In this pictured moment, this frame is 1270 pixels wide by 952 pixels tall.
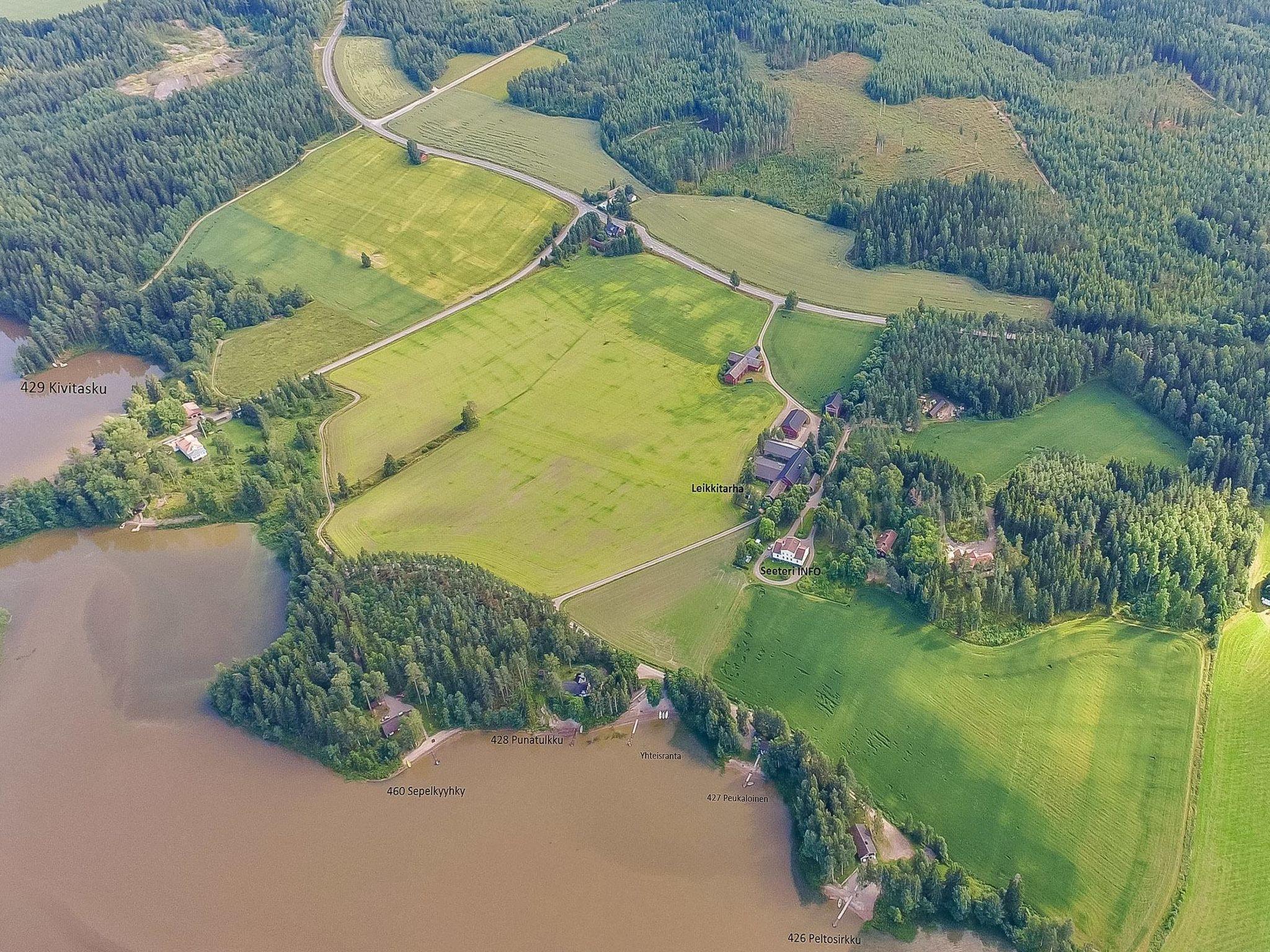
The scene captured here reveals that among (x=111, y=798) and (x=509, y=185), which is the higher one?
(x=509, y=185)

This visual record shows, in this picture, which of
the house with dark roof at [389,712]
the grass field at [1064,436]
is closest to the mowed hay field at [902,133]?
the grass field at [1064,436]

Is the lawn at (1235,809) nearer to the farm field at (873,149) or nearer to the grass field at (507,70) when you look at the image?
the farm field at (873,149)

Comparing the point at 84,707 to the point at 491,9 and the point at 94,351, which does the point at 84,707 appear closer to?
the point at 94,351

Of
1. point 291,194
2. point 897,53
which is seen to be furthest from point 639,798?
point 897,53

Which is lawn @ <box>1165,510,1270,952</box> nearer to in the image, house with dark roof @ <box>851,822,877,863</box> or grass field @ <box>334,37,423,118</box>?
house with dark roof @ <box>851,822,877,863</box>

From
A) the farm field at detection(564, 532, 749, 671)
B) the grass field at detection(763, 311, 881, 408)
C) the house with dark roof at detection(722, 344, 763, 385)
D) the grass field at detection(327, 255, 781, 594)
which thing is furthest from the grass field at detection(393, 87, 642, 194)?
the farm field at detection(564, 532, 749, 671)
